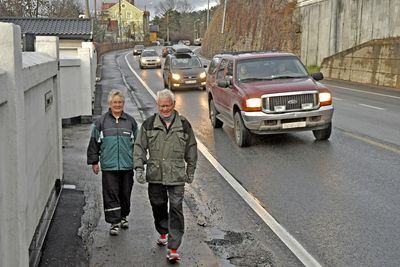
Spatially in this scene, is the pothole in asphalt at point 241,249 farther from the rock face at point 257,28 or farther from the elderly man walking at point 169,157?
the rock face at point 257,28

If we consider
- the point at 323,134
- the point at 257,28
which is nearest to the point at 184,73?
the point at 323,134

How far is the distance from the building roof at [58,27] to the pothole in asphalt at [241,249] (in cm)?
1564

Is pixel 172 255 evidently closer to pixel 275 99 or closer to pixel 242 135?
pixel 242 135

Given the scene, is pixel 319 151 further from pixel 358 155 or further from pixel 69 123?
pixel 69 123

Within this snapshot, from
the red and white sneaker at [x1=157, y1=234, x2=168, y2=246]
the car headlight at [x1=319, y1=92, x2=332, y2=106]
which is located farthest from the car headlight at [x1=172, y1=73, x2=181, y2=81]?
the red and white sneaker at [x1=157, y1=234, x2=168, y2=246]

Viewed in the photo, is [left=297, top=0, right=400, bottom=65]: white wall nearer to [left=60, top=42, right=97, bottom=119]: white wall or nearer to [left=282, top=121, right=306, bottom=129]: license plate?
[left=60, top=42, right=97, bottom=119]: white wall

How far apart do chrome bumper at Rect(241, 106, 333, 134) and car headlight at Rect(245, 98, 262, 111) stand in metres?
0.10

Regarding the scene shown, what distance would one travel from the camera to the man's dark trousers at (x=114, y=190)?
5883mm

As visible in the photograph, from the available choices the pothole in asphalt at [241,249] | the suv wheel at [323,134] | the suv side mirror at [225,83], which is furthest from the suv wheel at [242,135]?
the pothole in asphalt at [241,249]

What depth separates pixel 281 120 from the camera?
35.7ft

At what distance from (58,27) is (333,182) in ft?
49.8

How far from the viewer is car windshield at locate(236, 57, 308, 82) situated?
472 inches

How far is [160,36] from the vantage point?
153500 millimetres

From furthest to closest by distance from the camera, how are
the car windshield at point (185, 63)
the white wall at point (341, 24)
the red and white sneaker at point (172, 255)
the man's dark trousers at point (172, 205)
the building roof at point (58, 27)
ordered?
the white wall at point (341, 24)
the car windshield at point (185, 63)
the building roof at point (58, 27)
the man's dark trousers at point (172, 205)
the red and white sneaker at point (172, 255)
